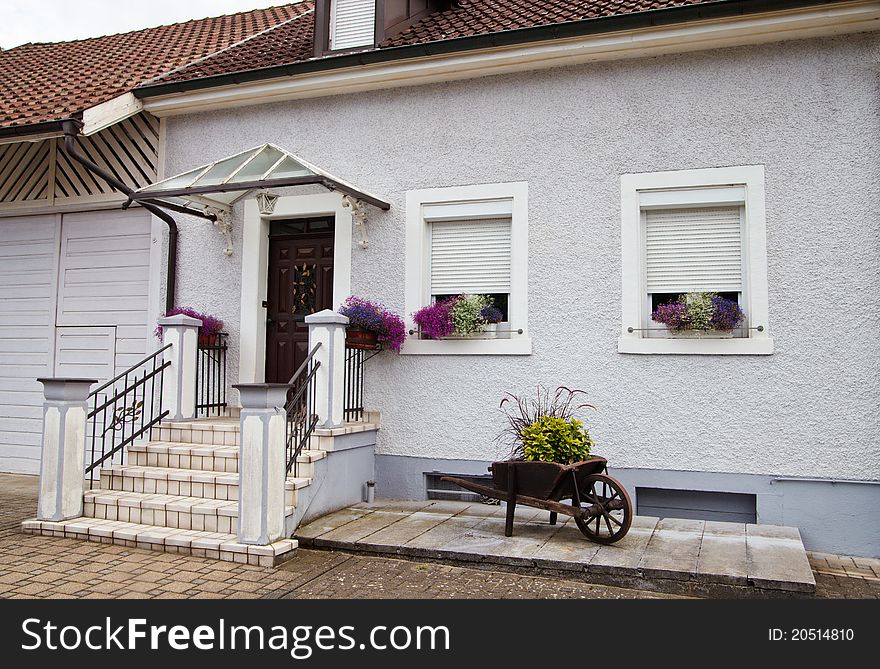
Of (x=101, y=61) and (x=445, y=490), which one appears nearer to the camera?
(x=445, y=490)

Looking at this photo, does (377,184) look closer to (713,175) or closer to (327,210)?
(327,210)

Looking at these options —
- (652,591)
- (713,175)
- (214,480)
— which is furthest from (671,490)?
(214,480)

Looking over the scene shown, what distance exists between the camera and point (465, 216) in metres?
7.71

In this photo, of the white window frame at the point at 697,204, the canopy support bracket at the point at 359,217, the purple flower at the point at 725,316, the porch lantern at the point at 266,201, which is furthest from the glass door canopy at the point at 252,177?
the purple flower at the point at 725,316

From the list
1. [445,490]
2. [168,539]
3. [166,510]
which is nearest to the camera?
[168,539]

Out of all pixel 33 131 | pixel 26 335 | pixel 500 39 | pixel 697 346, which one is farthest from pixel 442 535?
pixel 26 335

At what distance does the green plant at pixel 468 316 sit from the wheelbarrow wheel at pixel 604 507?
2108 mm

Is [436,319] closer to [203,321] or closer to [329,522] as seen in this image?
[329,522]

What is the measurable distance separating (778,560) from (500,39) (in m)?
5.13

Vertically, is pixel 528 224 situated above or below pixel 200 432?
above

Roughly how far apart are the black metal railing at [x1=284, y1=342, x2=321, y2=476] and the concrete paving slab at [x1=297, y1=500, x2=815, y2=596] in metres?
0.65

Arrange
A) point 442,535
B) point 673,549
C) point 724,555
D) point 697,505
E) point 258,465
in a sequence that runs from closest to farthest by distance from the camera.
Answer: point 724,555, point 673,549, point 258,465, point 442,535, point 697,505

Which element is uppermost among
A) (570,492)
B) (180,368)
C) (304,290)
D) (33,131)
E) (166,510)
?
(33,131)

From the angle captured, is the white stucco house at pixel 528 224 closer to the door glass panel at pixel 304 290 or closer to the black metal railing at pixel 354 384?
the door glass panel at pixel 304 290
